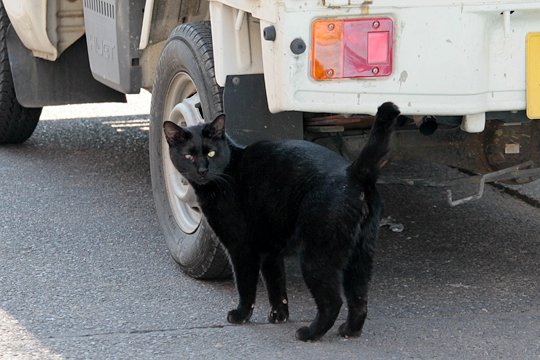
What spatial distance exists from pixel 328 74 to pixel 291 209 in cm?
52

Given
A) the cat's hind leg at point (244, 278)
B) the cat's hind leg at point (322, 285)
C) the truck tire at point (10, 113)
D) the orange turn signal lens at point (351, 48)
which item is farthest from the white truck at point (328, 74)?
the truck tire at point (10, 113)

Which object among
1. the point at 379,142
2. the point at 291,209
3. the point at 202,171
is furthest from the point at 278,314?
the point at 379,142

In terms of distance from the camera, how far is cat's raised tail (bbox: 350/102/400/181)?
148 inches

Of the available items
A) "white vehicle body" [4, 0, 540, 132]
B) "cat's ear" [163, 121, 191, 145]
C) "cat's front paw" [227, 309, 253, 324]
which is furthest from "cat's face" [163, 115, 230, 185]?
"cat's front paw" [227, 309, 253, 324]

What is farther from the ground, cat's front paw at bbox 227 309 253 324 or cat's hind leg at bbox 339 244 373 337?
cat's hind leg at bbox 339 244 373 337

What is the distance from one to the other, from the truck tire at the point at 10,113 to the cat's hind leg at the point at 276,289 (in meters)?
3.48

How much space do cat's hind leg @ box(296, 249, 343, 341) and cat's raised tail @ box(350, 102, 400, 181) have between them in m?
0.35

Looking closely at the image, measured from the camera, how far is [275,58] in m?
4.04

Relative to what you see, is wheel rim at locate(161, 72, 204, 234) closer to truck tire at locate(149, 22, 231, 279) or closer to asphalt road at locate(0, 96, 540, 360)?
truck tire at locate(149, 22, 231, 279)

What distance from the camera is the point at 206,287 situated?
4793mm

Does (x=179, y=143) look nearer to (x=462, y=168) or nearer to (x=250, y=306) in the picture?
(x=250, y=306)

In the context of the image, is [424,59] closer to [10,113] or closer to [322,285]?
[322,285]

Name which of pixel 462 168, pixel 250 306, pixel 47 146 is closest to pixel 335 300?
pixel 250 306

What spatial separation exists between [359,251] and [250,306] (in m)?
0.55
